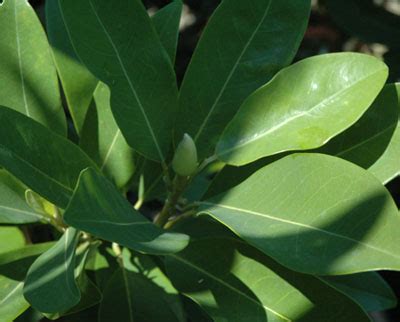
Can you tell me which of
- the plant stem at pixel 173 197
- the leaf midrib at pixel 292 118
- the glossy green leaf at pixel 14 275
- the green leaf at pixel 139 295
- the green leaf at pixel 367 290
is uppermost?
the leaf midrib at pixel 292 118

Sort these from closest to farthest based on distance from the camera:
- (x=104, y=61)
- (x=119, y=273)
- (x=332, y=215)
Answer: (x=332, y=215) → (x=104, y=61) → (x=119, y=273)

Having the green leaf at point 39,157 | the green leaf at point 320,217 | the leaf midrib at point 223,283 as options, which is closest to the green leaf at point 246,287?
the leaf midrib at point 223,283

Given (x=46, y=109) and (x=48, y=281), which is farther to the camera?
(x=46, y=109)

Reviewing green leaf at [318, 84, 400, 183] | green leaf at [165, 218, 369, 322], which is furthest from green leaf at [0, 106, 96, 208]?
green leaf at [318, 84, 400, 183]

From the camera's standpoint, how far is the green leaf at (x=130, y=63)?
976mm

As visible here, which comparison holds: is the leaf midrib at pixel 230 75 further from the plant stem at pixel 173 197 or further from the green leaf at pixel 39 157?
the green leaf at pixel 39 157

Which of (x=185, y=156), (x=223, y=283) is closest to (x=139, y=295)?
(x=223, y=283)

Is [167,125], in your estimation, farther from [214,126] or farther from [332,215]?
[332,215]

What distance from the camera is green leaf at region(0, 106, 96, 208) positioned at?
0.88 m

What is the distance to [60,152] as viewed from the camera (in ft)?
3.14

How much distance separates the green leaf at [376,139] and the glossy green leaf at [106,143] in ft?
0.97

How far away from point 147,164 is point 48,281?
1.14 feet

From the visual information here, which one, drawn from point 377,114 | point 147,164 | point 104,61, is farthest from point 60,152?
point 377,114

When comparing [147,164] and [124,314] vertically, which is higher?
[147,164]
